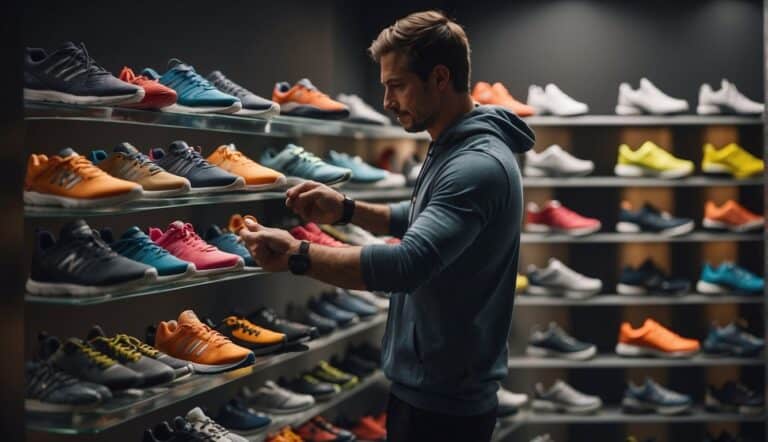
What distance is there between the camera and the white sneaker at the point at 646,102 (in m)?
6.17

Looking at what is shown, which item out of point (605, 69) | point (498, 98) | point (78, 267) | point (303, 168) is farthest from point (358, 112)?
point (78, 267)

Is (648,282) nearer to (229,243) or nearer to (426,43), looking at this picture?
(229,243)

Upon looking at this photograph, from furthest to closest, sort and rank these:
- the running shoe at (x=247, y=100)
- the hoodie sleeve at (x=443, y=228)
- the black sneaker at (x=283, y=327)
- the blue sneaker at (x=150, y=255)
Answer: the black sneaker at (x=283, y=327)
the running shoe at (x=247, y=100)
the blue sneaker at (x=150, y=255)
the hoodie sleeve at (x=443, y=228)

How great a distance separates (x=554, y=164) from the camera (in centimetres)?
614

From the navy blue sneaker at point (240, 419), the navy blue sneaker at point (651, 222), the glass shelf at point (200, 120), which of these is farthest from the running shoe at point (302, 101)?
the navy blue sneaker at point (651, 222)

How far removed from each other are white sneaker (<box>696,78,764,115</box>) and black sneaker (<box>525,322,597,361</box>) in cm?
158

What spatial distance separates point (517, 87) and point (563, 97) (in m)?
0.57

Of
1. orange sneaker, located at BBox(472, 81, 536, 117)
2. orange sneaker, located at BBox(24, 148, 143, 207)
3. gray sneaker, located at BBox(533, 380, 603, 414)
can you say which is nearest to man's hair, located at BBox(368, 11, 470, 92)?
orange sneaker, located at BBox(24, 148, 143, 207)

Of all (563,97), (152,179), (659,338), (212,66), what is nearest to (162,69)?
(212,66)

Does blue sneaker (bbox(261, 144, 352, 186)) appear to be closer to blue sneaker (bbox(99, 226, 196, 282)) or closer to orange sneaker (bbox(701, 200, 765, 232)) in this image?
blue sneaker (bbox(99, 226, 196, 282))

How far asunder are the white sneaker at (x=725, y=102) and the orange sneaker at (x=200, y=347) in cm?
383

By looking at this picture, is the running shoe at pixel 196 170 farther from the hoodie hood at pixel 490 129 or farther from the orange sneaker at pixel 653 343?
the orange sneaker at pixel 653 343

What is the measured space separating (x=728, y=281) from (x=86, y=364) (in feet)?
14.3

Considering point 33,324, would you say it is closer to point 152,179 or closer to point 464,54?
point 152,179
